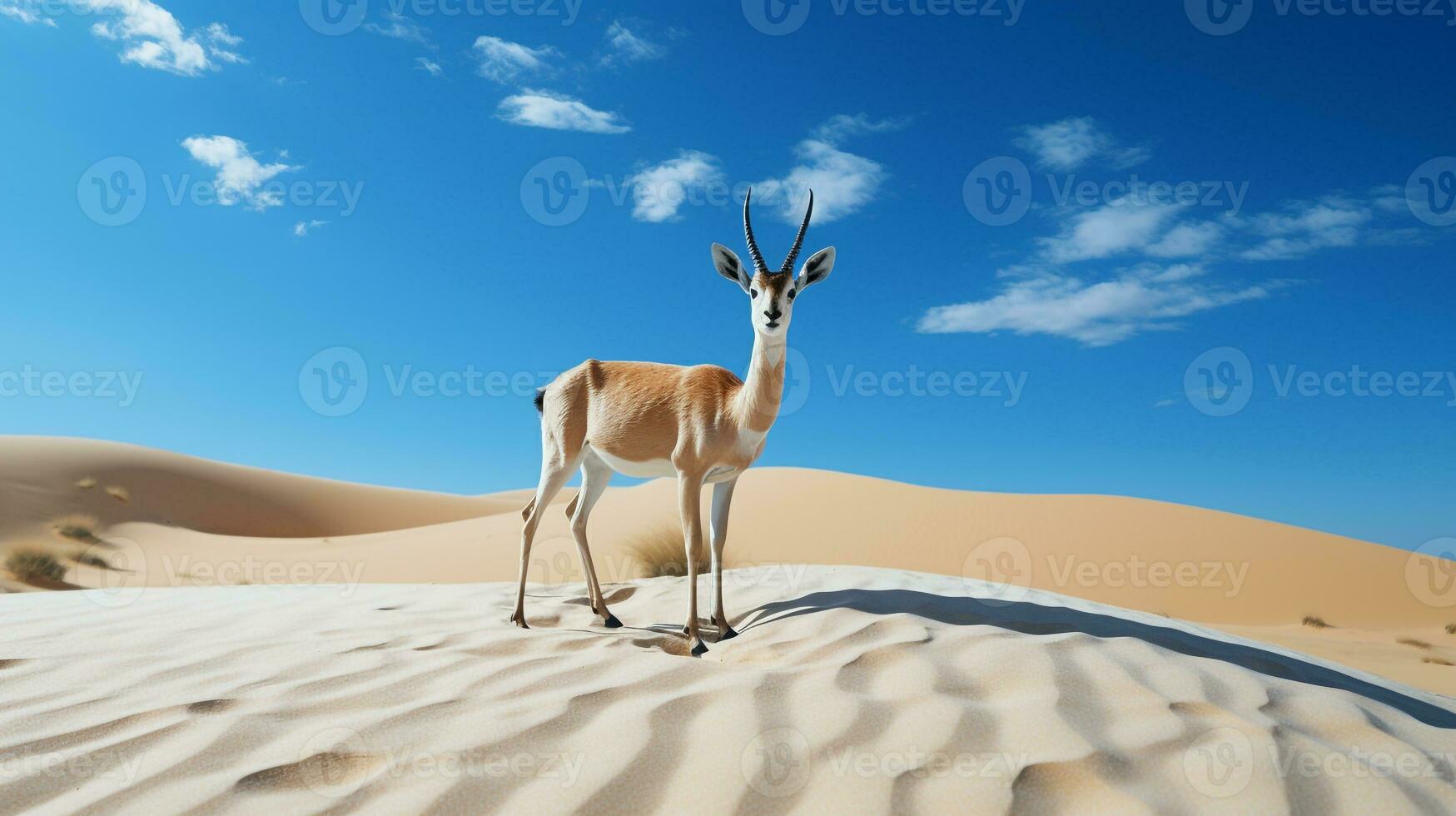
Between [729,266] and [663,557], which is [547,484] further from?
[663,557]

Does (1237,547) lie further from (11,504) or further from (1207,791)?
(11,504)

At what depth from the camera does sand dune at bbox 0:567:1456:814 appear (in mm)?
2404

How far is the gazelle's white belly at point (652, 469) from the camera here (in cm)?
560

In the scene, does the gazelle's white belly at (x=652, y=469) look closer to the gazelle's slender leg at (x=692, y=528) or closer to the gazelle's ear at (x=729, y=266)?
the gazelle's slender leg at (x=692, y=528)

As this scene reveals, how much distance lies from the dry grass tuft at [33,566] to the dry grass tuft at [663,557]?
31.6ft

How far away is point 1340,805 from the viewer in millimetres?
2428

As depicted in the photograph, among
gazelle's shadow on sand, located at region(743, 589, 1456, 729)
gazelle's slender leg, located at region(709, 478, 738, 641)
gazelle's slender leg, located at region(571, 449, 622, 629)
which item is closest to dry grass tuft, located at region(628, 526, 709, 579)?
gazelle's slender leg, located at region(571, 449, 622, 629)

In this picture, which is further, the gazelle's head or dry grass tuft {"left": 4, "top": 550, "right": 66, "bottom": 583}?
dry grass tuft {"left": 4, "top": 550, "right": 66, "bottom": 583}

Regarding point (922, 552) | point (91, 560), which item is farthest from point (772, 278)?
point (91, 560)

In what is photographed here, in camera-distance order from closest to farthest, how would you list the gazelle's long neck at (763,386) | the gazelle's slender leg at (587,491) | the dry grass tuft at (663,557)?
1. the gazelle's long neck at (763,386)
2. the gazelle's slender leg at (587,491)
3. the dry grass tuft at (663,557)

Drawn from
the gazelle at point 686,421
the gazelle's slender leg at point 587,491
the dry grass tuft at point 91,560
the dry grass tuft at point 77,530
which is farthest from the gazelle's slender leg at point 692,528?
the dry grass tuft at point 77,530

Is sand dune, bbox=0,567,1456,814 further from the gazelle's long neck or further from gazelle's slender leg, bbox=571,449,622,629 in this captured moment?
gazelle's slender leg, bbox=571,449,622,629

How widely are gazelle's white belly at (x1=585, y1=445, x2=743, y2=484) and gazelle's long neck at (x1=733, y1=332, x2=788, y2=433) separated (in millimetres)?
410

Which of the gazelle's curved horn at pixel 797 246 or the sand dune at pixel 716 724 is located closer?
the sand dune at pixel 716 724
